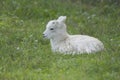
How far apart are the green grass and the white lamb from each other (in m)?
0.27

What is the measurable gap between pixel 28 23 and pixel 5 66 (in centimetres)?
559

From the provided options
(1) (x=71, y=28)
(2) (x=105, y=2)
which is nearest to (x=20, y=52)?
(1) (x=71, y=28)

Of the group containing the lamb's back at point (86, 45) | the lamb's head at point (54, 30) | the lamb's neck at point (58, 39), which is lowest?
the lamb's back at point (86, 45)

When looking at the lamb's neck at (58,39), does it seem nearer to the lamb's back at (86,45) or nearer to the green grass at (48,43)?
the green grass at (48,43)

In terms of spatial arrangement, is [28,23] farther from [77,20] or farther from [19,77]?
[19,77]

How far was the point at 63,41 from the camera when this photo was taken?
41.7 ft

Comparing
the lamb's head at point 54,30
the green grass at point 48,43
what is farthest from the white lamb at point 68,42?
the green grass at point 48,43

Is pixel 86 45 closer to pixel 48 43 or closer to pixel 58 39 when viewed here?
pixel 58 39

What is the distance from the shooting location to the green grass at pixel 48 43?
10031 mm

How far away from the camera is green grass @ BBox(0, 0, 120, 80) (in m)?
10.0

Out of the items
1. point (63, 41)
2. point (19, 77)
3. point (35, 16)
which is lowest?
point (19, 77)

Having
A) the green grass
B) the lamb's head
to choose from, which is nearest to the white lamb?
the lamb's head

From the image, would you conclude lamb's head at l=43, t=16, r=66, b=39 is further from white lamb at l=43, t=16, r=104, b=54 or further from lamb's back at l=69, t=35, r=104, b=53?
lamb's back at l=69, t=35, r=104, b=53

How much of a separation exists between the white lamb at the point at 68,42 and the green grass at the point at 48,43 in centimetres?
27
